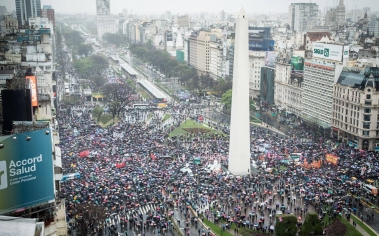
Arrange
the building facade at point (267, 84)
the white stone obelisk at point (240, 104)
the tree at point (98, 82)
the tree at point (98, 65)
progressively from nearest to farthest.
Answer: the white stone obelisk at point (240, 104), the building facade at point (267, 84), the tree at point (98, 82), the tree at point (98, 65)

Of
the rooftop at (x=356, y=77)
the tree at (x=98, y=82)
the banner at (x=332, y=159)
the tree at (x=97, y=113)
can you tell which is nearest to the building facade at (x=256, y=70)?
the tree at (x=98, y=82)

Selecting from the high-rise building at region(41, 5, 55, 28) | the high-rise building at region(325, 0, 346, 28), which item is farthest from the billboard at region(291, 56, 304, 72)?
the high-rise building at region(325, 0, 346, 28)

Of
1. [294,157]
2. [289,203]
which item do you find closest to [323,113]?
[294,157]

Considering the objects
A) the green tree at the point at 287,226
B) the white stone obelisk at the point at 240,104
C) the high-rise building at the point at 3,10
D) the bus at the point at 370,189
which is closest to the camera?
the green tree at the point at 287,226

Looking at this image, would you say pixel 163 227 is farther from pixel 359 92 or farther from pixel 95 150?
pixel 359 92

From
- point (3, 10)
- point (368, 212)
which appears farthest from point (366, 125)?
point (3, 10)

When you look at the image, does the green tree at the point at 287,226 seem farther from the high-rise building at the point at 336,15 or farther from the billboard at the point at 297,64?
the high-rise building at the point at 336,15
